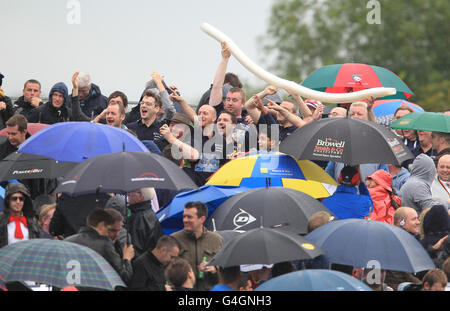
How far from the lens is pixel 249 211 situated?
1015cm

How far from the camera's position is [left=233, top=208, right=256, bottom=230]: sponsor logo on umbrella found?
1012 centimetres

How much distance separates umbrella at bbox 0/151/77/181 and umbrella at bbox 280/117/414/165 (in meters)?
2.43

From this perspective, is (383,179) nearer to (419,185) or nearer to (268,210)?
(419,185)

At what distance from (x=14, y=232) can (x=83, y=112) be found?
4734mm

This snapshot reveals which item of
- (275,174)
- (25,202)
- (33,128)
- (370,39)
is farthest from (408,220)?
(370,39)

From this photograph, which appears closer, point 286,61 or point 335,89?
point 335,89

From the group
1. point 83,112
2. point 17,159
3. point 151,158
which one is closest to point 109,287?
point 151,158

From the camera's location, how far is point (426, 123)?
42.0ft

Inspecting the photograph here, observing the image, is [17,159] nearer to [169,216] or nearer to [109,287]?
[169,216]

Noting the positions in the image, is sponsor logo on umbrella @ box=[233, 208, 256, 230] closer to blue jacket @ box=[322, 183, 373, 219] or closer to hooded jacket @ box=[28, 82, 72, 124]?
blue jacket @ box=[322, 183, 373, 219]

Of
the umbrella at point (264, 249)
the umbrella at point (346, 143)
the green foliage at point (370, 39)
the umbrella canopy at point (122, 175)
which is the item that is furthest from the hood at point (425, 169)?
the green foliage at point (370, 39)

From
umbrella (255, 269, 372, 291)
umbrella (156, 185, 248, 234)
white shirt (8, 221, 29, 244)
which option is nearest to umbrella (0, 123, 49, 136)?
umbrella (156, 185, 248, 234)

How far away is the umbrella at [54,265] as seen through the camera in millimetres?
8281

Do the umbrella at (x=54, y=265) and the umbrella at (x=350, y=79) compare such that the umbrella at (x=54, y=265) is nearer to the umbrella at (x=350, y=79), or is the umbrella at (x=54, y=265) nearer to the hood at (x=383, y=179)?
the hood at (x=383, y=179)
